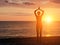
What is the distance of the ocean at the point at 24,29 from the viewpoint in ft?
4.47

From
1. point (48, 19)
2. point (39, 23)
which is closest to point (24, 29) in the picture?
point (39, 23)

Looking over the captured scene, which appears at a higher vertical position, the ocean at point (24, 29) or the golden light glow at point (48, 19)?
the golden light glow at point (48, 19)

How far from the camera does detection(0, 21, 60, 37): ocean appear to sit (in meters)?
1.36

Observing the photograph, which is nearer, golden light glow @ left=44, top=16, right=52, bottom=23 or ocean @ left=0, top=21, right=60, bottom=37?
ocean @ left=0, top=21, right=60, bottom=37

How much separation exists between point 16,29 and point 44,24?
0.25 m

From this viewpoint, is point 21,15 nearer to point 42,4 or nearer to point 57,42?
point 42,4

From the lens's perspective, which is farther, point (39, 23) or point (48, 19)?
point (48, 19)

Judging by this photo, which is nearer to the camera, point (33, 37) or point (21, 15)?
point (33, 37)

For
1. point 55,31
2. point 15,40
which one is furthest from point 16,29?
point 55,31

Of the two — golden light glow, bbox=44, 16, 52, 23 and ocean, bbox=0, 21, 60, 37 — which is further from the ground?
golden light glow, bbox=44, 16, 52, 23

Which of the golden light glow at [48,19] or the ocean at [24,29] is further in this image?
the golden light glow at [48,19]

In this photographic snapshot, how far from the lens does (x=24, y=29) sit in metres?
1.40

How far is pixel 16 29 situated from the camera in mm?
1401

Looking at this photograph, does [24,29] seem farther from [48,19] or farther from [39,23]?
[48,19]
